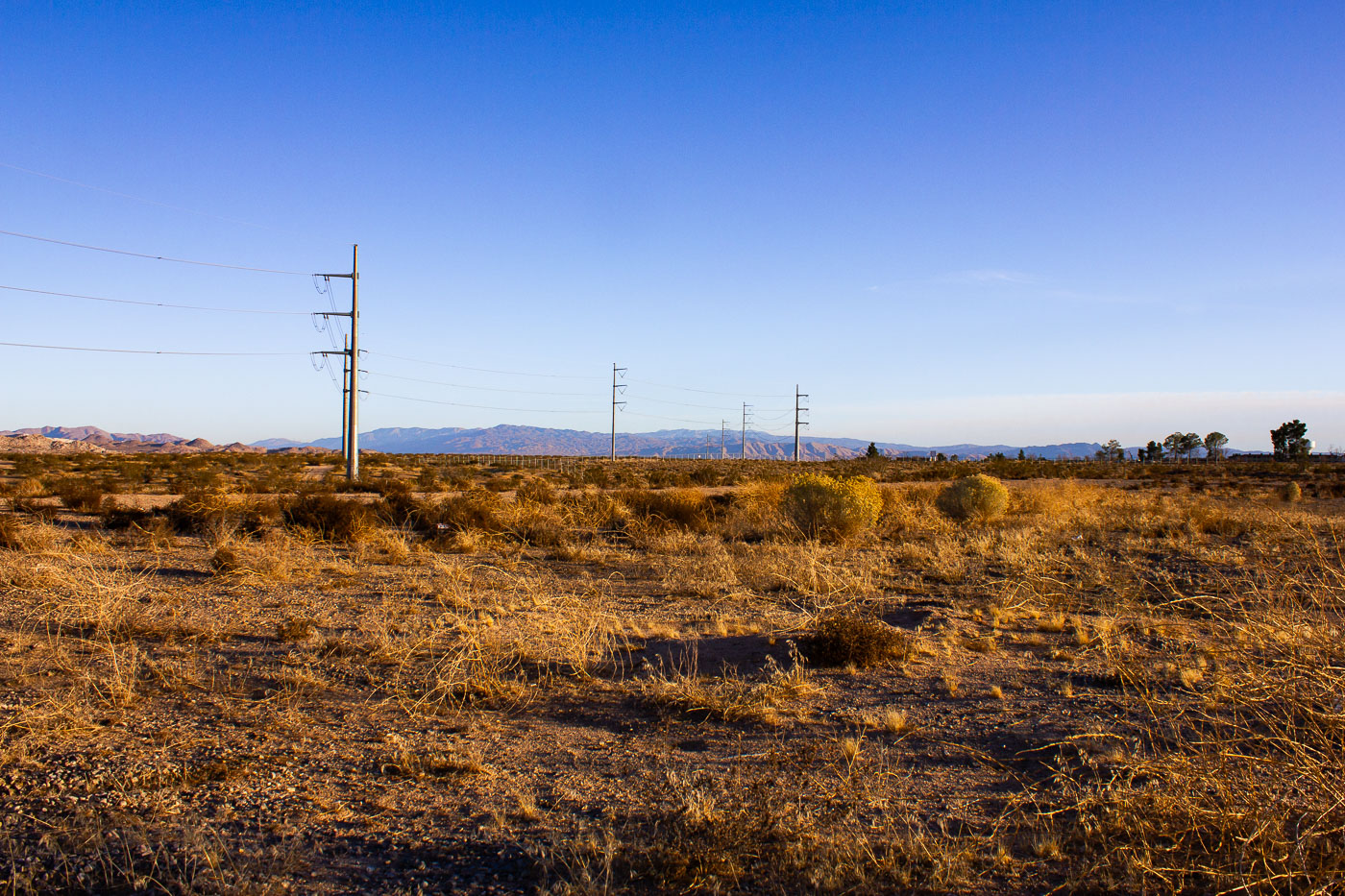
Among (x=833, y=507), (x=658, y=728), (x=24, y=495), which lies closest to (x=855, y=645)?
(x=658, y=728)

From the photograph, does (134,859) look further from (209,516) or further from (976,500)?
(976,500)

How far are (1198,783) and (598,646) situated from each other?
5812 mm

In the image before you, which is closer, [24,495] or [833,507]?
[833,507]

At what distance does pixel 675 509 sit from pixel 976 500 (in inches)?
342

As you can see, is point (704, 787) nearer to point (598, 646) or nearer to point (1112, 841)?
point (1112, 841)

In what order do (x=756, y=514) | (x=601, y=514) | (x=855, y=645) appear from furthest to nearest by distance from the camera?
(x=601, y=514) < (x=756, y=514) < (x=855, y=645)

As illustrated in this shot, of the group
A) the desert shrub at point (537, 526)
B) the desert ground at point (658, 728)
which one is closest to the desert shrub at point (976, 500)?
the desert ground at point (658, 728)

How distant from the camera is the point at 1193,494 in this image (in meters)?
35.2

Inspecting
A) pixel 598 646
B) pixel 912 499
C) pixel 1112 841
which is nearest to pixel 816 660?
pixel 598 646

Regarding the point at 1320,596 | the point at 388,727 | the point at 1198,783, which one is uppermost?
the point at 1320,596

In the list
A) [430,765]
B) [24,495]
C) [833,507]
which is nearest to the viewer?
[430,765]

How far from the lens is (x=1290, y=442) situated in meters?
79.1

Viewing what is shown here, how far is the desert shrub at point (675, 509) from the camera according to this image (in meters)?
19.6

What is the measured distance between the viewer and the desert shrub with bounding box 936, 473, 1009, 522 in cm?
2167
